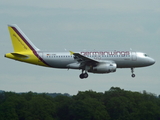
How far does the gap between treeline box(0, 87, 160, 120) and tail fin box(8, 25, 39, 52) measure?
24921 mm

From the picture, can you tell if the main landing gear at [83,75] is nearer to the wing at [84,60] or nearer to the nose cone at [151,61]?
the wing at [84,60]

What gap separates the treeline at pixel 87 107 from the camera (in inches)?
5261

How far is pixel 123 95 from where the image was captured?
153250 millimetres

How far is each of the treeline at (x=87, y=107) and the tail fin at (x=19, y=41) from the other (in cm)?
2492

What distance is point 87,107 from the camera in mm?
136625

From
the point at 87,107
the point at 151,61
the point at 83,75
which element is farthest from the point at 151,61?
the point at 87,107

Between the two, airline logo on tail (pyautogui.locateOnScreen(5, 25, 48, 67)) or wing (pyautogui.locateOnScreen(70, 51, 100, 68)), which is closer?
wing (pyautogui.locateOnScreen(70, 51, 100, 68))

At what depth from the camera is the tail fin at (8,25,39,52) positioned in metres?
113

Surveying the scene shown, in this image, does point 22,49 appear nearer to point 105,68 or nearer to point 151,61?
point 105,68

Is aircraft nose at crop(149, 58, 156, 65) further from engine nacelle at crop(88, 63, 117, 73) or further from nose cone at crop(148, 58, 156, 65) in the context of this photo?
engine nacelle at crop(88, 63, 117, 73)

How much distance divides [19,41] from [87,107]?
29166 millimetres

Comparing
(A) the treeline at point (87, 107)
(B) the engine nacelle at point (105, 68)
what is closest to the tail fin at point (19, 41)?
(B) the engine nacelle at point (105, 68)

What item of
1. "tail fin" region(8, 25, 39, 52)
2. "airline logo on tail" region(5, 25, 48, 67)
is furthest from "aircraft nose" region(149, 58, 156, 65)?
"tail fin" region(8, 25, 39, 52)

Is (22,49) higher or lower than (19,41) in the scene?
lower
